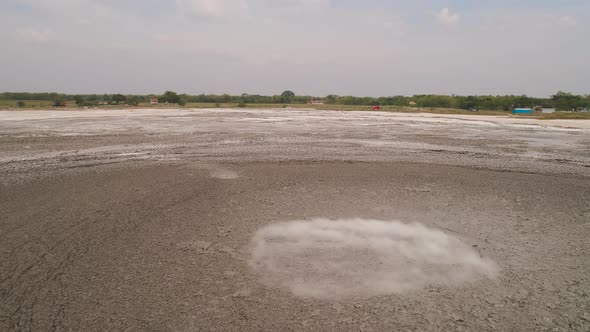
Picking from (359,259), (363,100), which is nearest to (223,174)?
(359,259)

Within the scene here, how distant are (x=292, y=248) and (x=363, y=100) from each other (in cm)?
8178

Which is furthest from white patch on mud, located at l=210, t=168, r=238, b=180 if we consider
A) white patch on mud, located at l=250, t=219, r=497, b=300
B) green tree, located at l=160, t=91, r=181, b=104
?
green tree, located at l=160, t=91, r=181, b=104

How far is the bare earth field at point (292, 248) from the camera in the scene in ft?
9.13

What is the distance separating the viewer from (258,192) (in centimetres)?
620

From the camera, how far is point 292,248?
13.1ft

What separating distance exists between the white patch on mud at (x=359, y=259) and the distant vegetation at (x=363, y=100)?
58.5 m

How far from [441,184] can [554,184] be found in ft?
7.87

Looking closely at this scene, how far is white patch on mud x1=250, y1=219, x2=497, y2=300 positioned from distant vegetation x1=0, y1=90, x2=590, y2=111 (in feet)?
192

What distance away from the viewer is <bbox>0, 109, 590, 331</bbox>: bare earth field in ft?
9.13

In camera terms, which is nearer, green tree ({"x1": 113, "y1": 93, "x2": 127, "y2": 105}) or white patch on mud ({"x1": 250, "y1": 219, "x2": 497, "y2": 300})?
white patch on mud ({"x1": 250, "y1": 219, "x2": 497, "y2": 300})

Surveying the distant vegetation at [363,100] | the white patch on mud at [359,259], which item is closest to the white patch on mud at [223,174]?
the white patch on mud at [359,259]

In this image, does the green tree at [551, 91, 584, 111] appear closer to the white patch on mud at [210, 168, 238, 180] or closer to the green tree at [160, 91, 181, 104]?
the white patch on mud at [210, 168, 238, 180]

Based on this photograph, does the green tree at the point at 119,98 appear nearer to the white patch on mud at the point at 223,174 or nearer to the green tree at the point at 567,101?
the white patch on mud at the point at 223,174

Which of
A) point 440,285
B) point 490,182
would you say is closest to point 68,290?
point 440,285
